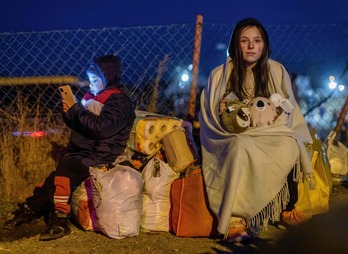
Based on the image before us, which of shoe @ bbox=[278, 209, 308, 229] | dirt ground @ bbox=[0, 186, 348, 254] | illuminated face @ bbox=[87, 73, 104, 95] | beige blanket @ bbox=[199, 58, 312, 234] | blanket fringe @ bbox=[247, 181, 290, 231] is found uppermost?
illuminated face @ bbox=[87, 73, 104, 95]

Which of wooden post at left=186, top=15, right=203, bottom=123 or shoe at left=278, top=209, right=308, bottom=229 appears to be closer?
shoe at left=278, top=209, right=308, bottom=229

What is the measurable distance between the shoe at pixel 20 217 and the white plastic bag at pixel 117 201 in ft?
2.45

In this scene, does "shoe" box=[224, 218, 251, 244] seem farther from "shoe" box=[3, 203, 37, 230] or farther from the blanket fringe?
"shoe" box=[3, 203, 37, 230]

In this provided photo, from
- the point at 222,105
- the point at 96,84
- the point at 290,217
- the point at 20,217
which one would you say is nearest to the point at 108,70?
the point at 96,84

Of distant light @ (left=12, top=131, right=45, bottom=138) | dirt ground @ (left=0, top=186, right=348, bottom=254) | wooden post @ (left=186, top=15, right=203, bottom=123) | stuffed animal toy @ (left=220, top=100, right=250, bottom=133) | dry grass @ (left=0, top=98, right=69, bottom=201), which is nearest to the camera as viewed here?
dirt ground @ (left=0, top=186, right=348, bottom=254)

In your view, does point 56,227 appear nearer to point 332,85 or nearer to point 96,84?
point 96,84

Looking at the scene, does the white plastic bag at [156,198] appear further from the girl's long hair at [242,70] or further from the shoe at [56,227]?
the girl's long hair at [242,70]

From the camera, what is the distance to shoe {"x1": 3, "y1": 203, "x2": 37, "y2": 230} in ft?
13.5

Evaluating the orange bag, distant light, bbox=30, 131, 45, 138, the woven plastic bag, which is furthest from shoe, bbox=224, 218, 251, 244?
distant light, bbox=30, 131, 45, 138

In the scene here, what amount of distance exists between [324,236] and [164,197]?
204 centimetres

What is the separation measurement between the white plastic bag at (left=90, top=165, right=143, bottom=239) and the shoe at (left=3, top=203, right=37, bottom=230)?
0.75 meters

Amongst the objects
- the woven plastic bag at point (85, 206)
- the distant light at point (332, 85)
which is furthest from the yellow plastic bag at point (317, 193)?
the distant light at point (332, 85)

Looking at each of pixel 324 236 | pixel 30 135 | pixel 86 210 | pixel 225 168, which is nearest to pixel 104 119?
pixel 86 210

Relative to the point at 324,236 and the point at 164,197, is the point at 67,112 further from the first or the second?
the point at 324,236
